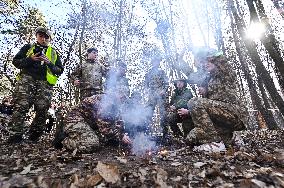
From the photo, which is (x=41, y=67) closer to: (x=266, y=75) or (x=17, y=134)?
(x=17, y=134)

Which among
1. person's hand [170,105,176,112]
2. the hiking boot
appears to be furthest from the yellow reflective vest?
person's hand [170,105,176,112]

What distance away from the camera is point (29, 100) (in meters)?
5.70

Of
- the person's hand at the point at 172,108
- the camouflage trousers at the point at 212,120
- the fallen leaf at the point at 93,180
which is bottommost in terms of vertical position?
the fallen leaf at the point at 93,180

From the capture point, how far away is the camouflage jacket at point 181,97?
24.3ft

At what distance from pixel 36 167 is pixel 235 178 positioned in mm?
2371

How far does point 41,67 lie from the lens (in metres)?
5.84

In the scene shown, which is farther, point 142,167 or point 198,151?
point 198,151

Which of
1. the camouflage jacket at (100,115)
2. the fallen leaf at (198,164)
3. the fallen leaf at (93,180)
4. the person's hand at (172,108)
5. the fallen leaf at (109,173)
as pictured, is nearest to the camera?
the fallen leaf at (93,180)

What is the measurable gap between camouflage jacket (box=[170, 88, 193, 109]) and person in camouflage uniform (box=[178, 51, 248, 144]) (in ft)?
6.97

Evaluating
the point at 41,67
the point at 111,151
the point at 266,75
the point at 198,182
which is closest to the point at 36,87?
the point at 41,67

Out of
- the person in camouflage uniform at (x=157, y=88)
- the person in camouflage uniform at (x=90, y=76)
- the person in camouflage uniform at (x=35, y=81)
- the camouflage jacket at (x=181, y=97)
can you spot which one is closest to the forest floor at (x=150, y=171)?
the person in camouflage uniform at (x=35, y=81)

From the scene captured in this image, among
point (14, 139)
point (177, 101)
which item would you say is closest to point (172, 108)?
point (177, 101)

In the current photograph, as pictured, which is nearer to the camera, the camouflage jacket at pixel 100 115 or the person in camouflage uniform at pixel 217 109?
the person in camouflage uniform at pixel 217 109

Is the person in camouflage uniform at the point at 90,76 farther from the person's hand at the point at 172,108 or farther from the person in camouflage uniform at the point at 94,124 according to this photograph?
the person's hand at the point at 172,108
